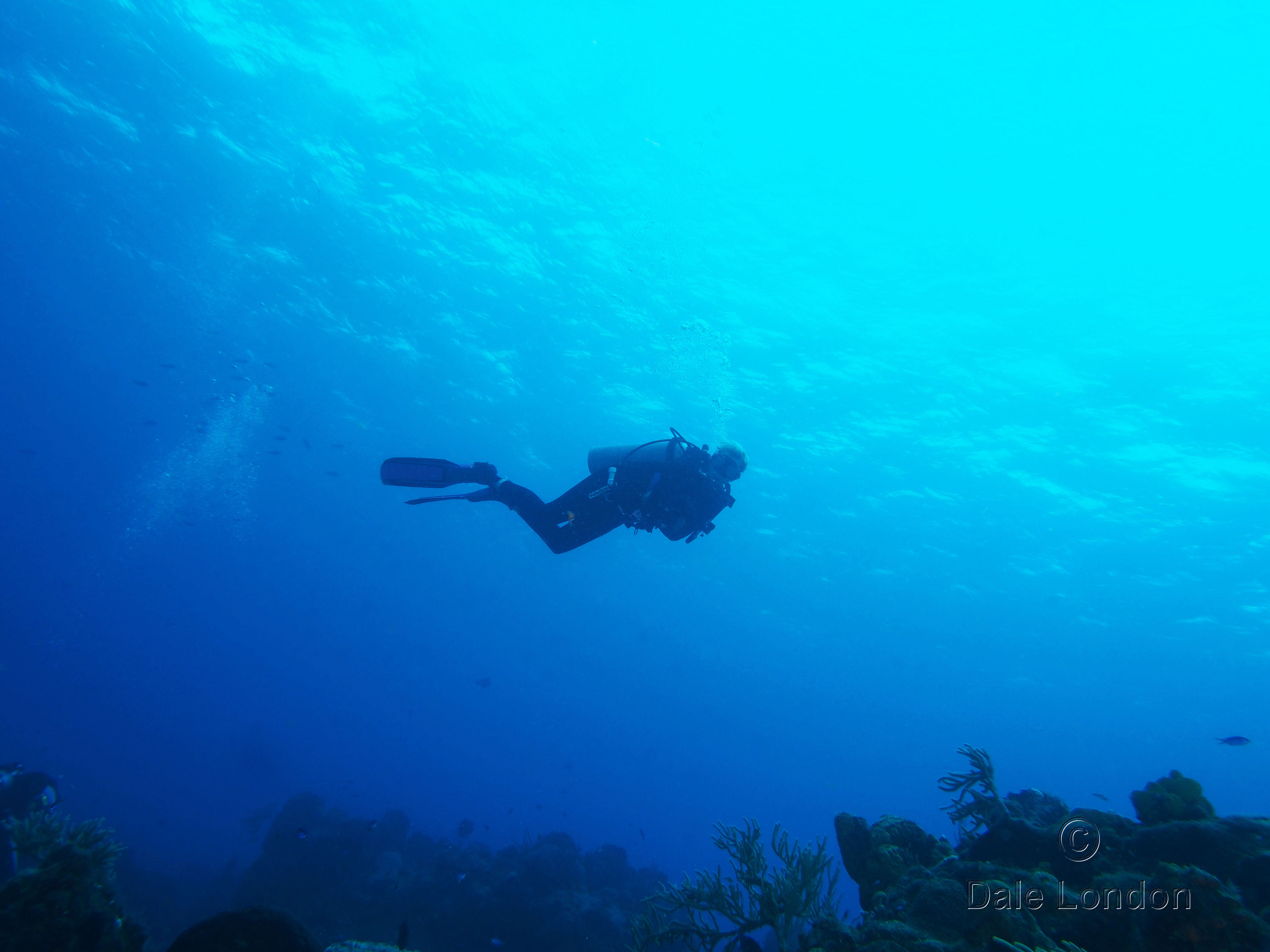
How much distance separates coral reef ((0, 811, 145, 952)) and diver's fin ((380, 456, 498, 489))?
17.0 ft

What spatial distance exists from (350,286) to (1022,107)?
26738 millimetres

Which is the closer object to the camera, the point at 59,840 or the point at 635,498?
the point at 59,840

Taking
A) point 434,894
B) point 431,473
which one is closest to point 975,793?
point 431,473

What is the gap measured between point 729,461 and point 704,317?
13899 mm

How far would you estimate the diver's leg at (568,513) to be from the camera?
28.2 ft

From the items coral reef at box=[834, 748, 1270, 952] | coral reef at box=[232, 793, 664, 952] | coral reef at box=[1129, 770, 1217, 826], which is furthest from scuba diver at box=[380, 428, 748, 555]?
coral reef at box=[232, 793, 664, 952]

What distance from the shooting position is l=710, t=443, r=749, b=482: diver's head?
8.27 m

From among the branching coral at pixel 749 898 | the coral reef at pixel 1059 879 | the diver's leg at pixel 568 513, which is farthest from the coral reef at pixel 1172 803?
the diver's leg at pixel 568 513

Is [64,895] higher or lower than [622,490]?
lower

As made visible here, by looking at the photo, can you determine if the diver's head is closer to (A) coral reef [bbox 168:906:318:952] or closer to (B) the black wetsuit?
(B) the black wetsuit

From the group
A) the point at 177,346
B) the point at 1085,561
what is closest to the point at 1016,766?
the point at 1085,561

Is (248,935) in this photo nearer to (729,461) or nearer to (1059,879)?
(1059,879)

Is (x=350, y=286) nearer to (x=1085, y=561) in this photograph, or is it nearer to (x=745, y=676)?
(x=1085, y=561)

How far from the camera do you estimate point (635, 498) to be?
8.33 m
